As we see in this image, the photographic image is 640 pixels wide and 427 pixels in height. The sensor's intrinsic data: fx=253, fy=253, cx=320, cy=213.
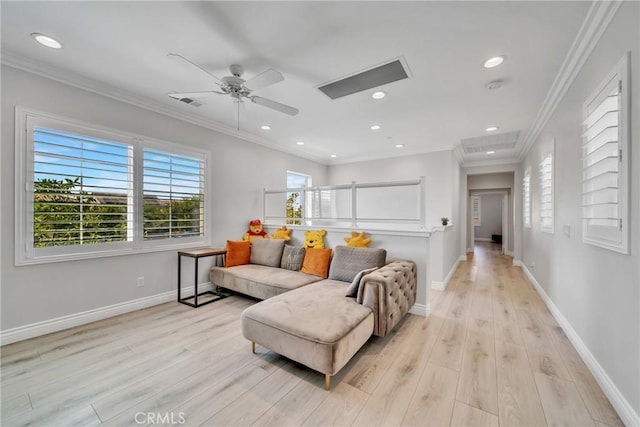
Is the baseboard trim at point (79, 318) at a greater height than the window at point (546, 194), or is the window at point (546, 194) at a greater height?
the window at point (546, 194)

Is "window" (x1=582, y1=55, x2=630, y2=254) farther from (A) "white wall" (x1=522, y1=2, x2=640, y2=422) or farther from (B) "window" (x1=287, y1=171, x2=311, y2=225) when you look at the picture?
(B) "window" (x1=287, y1=171, x2=311, y2=225)

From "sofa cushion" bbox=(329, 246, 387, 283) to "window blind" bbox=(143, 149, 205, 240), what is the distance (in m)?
2.23

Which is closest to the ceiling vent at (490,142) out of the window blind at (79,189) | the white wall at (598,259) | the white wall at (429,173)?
the white wall at (429,173)

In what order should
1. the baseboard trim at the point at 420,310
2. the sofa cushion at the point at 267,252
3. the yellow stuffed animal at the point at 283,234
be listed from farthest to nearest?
the yellow stuffed animal at the point at 283,234, the sofa cushion at the point at 267,252, the baseboard trim at the point at 420,310

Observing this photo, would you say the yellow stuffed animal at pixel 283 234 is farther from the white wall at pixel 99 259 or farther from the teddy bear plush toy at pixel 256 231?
the white wall at pixel 99 259

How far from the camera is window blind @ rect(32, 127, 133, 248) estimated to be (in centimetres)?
256

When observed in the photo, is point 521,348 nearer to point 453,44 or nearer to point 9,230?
point 453,44

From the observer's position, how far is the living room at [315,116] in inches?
69.4

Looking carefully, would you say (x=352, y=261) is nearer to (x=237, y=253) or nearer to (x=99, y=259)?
(x=237, y=253)

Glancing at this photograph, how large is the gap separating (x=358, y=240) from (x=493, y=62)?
2.30 m

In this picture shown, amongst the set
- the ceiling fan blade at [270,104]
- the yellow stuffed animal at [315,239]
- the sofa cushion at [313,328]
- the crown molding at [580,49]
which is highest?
the crown molding at [580,49]

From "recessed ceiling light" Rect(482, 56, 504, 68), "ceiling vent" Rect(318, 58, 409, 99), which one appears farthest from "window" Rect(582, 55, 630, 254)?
"ceiling vent" Rect(318, 58, 409, 99)

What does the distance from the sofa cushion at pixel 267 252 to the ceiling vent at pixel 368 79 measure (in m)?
2.27

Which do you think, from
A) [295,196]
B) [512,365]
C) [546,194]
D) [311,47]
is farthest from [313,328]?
[295,196]
